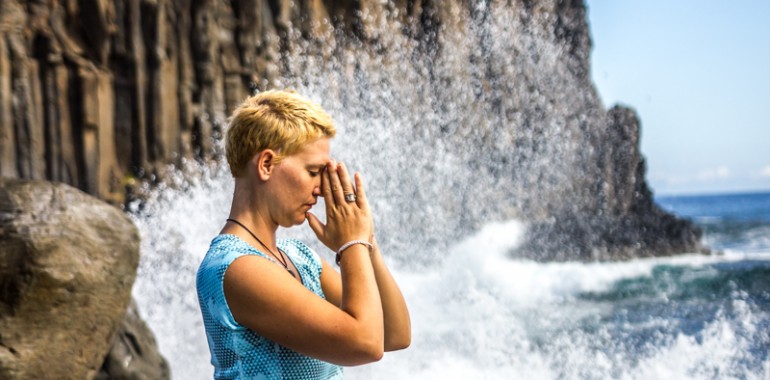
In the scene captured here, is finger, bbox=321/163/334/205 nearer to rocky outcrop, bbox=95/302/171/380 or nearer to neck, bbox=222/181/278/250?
neck, bbox=222/181/278/250

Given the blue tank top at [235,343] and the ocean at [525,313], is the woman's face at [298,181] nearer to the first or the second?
the blue tank top at [235,343]

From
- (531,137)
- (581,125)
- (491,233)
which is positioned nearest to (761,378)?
(491,233)

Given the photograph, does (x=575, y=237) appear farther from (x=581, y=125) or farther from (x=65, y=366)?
(x=65, y=366)

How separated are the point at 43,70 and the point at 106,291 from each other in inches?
332

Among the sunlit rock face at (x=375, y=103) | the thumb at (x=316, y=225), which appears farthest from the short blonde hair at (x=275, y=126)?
the sunlit rock face at (x=375, y=103)

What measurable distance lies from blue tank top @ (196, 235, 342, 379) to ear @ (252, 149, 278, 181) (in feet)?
0.39

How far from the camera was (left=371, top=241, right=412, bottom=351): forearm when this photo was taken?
1.55 m

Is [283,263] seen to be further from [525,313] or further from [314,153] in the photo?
[525,313]

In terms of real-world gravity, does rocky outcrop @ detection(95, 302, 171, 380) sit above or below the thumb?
below

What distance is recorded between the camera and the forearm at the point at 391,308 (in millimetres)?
1552

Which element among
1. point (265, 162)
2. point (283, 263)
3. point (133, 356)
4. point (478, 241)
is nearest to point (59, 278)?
point (133, 356)

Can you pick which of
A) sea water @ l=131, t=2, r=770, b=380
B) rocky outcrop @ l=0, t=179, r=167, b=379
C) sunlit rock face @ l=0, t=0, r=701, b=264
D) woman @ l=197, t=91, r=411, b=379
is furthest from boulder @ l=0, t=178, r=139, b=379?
sunlit rock face @ l=0, t=0, r=701, b=264

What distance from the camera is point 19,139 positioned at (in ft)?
36.6

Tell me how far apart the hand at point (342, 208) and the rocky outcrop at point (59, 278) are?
2.95m
